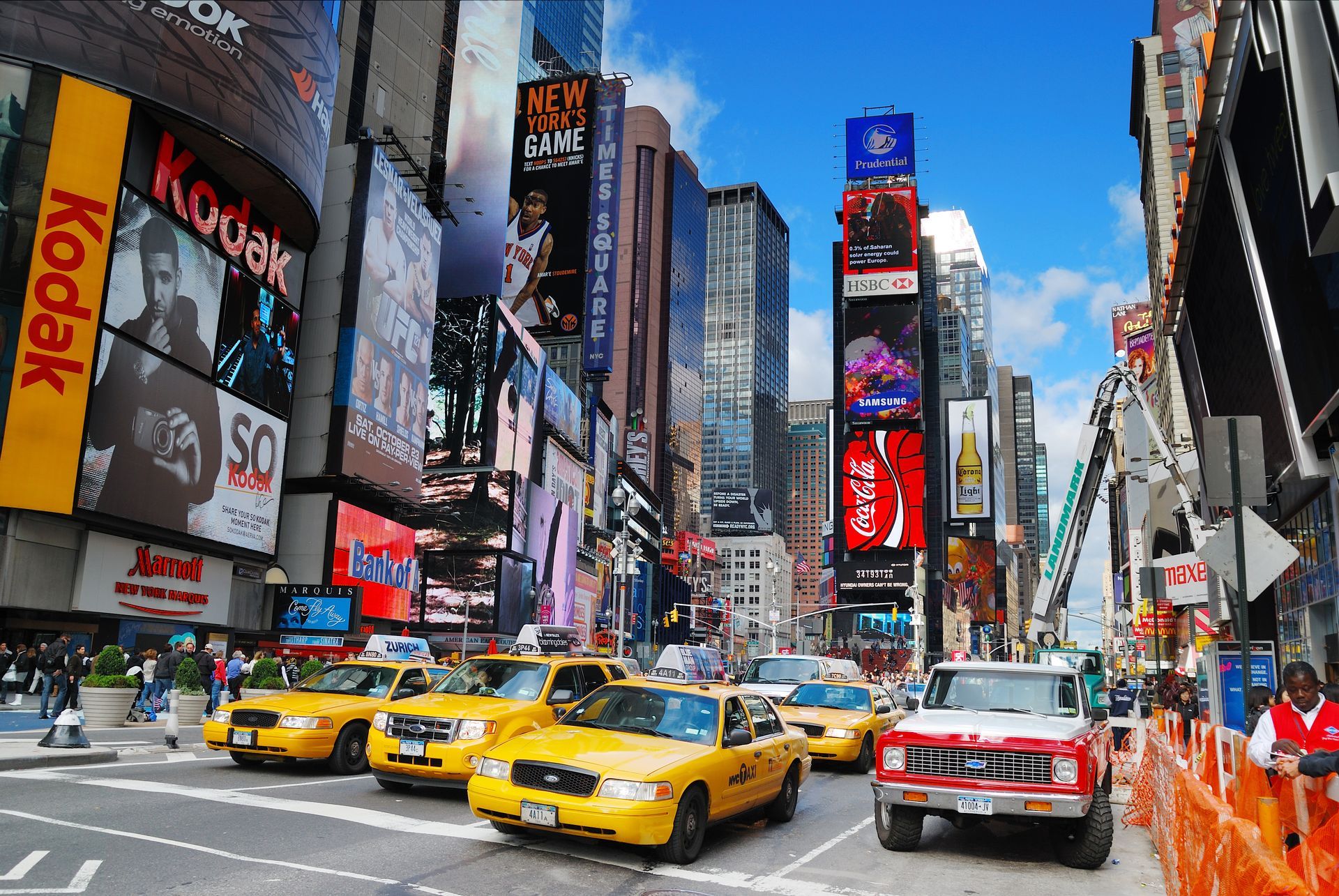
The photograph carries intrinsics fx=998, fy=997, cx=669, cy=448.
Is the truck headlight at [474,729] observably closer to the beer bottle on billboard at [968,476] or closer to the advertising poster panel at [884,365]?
the advertising poster panel at [884,365]

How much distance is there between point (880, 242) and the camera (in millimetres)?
103125

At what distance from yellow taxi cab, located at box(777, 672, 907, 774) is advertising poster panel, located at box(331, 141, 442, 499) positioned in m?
34.0

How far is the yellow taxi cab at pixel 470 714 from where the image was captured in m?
11.0

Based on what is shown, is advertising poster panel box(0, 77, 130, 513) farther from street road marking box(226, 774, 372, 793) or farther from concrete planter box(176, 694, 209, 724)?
street road marking box(226, 774, 372, 793)

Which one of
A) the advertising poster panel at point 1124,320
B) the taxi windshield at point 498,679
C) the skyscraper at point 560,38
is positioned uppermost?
the skyscraper at point 560,38

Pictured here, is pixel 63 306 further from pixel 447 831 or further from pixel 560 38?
pixel 560 38

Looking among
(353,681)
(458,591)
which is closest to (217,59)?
(353,681)

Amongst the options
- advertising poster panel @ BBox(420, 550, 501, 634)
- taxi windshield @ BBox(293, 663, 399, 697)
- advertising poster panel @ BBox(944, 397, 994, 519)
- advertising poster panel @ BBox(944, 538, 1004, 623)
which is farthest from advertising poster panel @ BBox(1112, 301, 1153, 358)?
taxi windshield @ BBox(293, 663, 399, 697)

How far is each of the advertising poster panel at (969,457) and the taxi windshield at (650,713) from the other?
4152 inches

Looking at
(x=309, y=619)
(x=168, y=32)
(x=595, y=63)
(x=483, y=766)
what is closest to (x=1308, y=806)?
(x=483, y=766)

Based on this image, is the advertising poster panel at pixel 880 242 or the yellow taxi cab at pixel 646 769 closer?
the yellow taxi cab at pixel 646 769

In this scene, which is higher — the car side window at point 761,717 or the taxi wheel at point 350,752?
the car side window at point 761,717

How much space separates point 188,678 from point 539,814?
15763 millimetres

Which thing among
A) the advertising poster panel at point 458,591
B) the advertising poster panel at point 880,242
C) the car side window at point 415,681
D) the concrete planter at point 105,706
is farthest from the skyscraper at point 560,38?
the car side window at point 415,681
